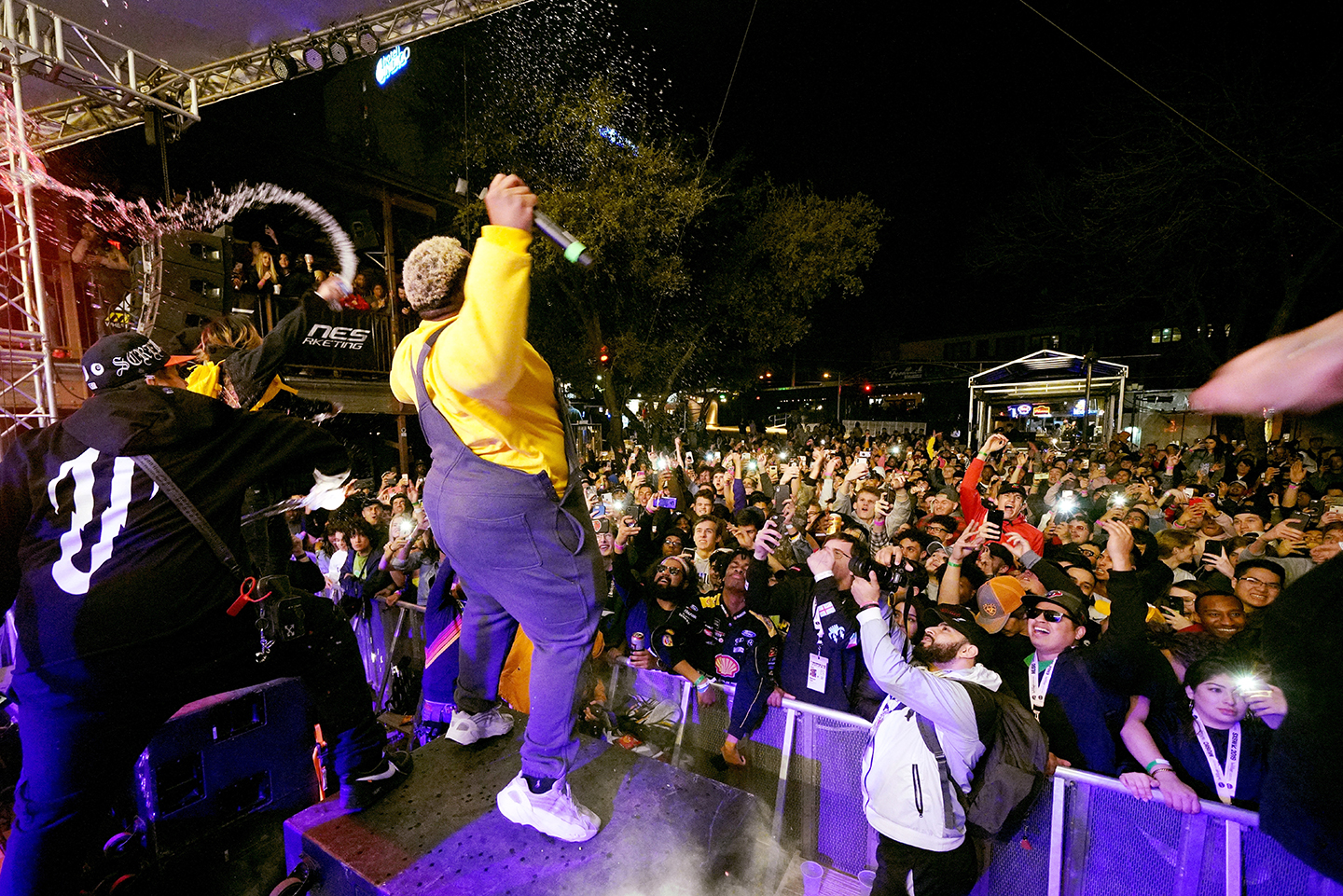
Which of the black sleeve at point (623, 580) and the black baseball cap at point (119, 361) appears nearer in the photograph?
the black baseball cap at point (119, 361)

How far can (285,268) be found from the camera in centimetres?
1179

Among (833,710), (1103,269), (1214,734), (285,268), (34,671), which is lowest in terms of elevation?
(833,710)

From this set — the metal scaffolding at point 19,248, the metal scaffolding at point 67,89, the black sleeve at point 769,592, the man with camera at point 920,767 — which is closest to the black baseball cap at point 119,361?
the man with camera at point 920,767

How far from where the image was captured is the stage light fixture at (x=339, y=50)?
26.5 ft

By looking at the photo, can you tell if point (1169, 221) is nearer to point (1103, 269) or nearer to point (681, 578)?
point (1103, 269)

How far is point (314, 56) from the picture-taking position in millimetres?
8070

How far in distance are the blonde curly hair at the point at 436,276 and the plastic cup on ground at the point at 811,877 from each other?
3.28 m

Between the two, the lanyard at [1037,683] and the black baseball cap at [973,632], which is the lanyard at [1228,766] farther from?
the black baseball cap at [973,632]

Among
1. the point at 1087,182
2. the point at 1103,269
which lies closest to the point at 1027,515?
the point at 1087,182

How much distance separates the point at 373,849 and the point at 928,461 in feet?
45.7

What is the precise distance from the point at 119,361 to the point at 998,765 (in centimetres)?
368

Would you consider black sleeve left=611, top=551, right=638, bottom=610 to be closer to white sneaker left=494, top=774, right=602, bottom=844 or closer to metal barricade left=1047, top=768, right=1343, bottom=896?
white sneaker left=494, top=774, right=602, bottom=844

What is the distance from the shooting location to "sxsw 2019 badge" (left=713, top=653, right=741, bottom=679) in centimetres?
394

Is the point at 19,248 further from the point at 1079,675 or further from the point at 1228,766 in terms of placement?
the point at 1228,766
